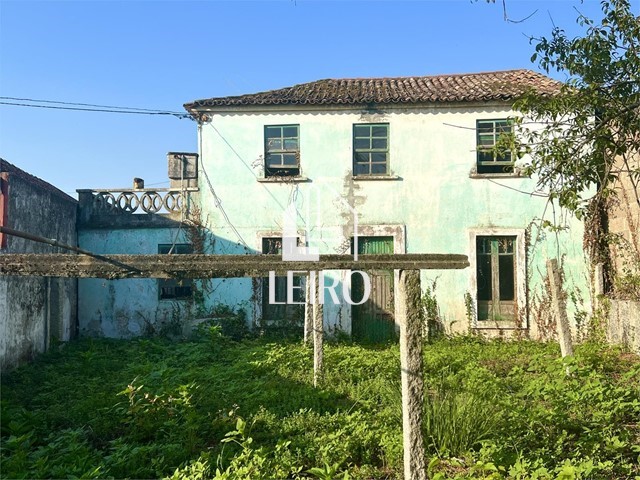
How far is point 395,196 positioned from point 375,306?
2.83 m

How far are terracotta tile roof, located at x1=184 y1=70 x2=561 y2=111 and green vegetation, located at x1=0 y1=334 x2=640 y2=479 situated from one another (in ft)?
20.9

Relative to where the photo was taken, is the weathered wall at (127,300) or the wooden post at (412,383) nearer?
the wooden post at (412,383)

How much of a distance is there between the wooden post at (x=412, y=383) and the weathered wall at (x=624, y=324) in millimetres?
6619

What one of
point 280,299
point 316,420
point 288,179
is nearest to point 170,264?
point 316,420

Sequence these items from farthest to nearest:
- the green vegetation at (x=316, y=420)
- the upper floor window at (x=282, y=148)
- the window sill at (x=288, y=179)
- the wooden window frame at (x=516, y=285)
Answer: the upper floor window at (x=282, y=148)
the window sill at (x=288, y=179)
the wooden window frame at (x=516, y=285)
the green vegetation at (x=316, y=420)

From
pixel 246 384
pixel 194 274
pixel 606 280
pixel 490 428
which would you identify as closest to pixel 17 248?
pixel 246 384

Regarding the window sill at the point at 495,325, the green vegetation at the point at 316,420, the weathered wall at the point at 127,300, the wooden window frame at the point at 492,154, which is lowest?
the green vegetation at the point at 316,420

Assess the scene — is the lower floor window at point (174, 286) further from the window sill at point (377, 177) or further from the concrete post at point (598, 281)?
the concrete post at point (598, 281)

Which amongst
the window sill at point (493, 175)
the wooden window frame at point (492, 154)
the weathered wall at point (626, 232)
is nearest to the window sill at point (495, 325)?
the weathered wall at point (626, 232)

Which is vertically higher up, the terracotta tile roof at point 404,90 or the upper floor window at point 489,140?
the terracotta tile roof at point 404,90

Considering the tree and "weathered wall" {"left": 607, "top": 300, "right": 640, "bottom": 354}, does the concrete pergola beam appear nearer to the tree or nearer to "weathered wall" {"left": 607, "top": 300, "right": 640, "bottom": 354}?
the tree

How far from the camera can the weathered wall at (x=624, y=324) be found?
28.2ft

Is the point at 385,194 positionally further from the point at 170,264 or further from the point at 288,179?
the point at 170,264

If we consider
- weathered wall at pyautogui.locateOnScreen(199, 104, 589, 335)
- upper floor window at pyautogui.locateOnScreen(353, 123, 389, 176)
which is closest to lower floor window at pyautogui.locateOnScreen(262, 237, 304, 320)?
weathered wall at pyautogui.locateOnScreen(199, 104, 589, 335)
